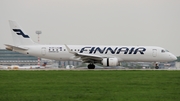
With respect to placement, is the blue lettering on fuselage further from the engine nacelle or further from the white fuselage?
the engine nacelle

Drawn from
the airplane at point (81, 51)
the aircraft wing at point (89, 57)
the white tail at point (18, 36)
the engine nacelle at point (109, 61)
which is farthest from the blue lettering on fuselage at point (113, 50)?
the white tail at point (18, 36)

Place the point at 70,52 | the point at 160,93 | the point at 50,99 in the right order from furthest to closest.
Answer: the point at 70,52 < the point at 160,93 < the point at 50,99

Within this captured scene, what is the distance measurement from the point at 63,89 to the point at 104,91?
2.07 meters

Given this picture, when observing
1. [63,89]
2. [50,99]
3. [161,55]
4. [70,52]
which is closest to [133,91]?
[63,89]

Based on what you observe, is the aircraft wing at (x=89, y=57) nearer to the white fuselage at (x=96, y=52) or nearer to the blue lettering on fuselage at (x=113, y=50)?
the white fuselage at (x=96, y=52)

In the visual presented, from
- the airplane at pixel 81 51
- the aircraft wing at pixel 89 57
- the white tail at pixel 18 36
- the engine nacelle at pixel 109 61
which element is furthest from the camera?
the white tail at pixel 18 36

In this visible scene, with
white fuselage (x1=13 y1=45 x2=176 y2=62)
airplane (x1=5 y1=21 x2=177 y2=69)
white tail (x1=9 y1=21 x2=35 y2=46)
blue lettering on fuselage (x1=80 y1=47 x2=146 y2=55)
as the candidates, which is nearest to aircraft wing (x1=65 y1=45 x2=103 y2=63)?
airplane (x1=5 y1=21 x2=177 y2=69)

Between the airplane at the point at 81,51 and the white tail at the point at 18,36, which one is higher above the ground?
the white tail at the point at 18,36

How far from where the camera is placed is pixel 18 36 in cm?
4850

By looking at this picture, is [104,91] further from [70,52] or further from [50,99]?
[70,52]

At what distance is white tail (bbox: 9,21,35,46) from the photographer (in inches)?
1906

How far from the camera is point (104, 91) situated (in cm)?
1880

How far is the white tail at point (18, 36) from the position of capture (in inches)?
1906

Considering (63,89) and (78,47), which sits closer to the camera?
(63,89)
